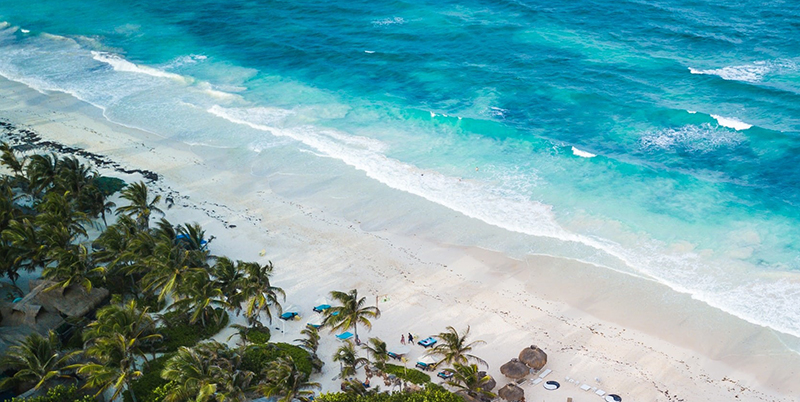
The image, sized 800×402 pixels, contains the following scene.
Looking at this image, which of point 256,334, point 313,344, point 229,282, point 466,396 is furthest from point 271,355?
point 466,396

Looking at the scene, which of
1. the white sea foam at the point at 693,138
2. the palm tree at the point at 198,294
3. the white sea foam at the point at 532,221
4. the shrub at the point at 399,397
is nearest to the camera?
the shrub at the point at 399,397

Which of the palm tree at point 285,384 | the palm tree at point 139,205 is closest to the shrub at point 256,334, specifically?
the palm tree at point 285,384

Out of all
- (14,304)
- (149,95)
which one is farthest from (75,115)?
(14,304)

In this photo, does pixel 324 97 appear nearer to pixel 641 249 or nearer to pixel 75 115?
pixel 75 115

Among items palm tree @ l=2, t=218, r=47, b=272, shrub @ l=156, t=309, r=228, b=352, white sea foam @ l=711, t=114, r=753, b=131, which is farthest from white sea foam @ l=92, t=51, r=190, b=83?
white sea foam @ l=711, t=114, r=753, b=131

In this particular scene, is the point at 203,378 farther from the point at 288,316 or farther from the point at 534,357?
the point at 534,357

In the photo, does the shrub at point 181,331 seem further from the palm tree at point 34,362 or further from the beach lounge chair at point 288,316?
the palm tree at point 34,362

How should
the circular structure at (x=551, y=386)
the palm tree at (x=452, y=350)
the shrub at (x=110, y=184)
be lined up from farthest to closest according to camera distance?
the shrub at (x=110, y=184), the circular structure at (x=551, y=386), the palm tree at (x=452, y=350)
